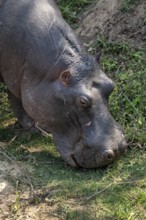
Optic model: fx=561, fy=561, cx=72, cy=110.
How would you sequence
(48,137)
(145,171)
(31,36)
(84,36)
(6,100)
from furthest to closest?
(84,36)
(6,100)
(48,137)
(31,36)
(145,171)

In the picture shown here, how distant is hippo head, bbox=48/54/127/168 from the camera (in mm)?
4898

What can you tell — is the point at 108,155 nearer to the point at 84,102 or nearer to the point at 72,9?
the point at 84,102

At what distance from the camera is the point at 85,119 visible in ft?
16.3

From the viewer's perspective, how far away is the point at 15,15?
17.4 feet

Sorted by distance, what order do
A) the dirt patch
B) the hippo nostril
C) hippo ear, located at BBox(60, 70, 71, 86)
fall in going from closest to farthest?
1. the hippo nostril
2. hippo ear, located at BBox(60, 70, 71, 86)
3. the dirt patch

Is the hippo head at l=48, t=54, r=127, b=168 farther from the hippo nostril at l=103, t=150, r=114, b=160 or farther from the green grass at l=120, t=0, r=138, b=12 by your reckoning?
the green grass at l=120, t=0, r=138, b=12

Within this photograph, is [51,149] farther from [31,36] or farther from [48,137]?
[31,36]

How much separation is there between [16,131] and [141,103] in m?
1.36

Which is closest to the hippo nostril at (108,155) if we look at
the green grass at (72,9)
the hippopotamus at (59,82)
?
the hippopotamus at (59,82)

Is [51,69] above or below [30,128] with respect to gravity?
above

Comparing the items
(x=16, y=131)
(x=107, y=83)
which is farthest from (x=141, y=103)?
(x=16, y=131)

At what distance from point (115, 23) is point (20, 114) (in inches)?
73.2

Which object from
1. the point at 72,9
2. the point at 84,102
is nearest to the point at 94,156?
the point at 84,102

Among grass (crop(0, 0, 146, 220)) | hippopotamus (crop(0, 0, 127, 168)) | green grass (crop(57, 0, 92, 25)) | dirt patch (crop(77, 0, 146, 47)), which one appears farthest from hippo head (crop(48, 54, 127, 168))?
green grass (crop(57, 0, 92, 25))
